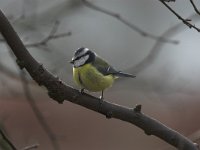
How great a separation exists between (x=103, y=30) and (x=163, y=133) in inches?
293

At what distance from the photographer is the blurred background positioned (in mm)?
A: 2373

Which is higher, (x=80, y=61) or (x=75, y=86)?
(x=80, y=61)

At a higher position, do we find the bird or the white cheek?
the white cheek

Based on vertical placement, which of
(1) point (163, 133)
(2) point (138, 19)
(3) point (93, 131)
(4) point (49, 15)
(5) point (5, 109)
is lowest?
(2) point (138, 19)

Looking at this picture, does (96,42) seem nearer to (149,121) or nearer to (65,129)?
(65,129)

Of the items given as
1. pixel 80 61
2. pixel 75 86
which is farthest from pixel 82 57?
pixel 75 86

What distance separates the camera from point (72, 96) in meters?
1.63

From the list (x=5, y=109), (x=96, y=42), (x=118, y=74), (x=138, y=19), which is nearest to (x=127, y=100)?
(x=5, y=109)

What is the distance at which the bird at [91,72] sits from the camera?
2.49 m

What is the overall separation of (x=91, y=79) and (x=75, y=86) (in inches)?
7.2

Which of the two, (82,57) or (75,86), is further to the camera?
(75,86)

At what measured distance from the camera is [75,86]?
2.67 m

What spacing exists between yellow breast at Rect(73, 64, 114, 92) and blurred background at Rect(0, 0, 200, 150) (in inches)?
1.9

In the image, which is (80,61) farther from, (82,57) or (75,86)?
(75,86)
